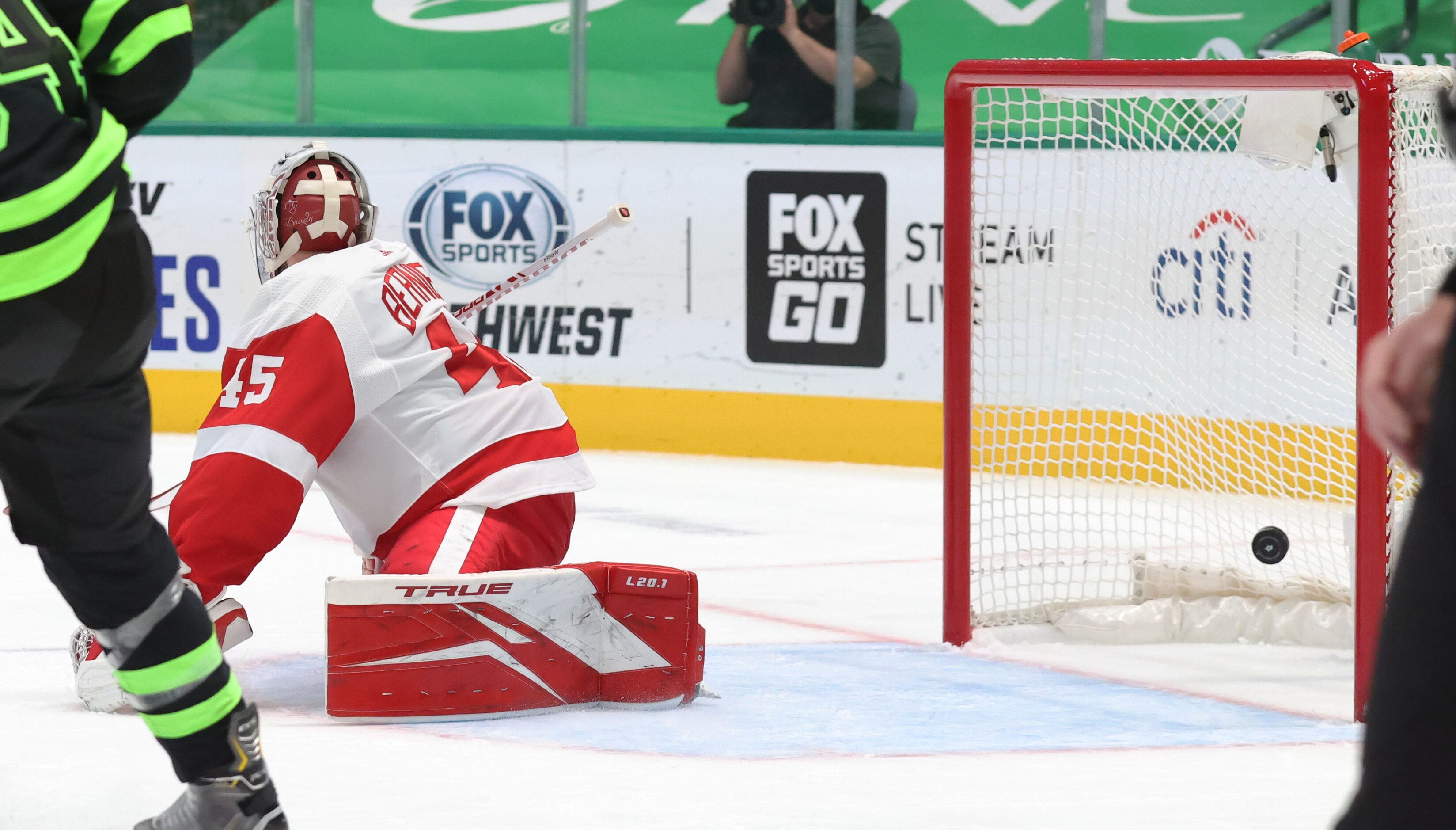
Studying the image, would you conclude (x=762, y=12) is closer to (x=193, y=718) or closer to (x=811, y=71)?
(x=811, y=71)

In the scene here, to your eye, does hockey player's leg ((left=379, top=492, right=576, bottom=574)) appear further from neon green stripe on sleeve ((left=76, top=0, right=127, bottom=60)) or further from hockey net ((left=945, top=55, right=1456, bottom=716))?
neon green stripe on sleeve ((left=76, top=0, right=127, bottom=60))

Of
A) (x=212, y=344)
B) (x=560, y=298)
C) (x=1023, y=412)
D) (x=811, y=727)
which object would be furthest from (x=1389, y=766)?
(x=212, y=344)

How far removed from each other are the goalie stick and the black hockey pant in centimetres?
141

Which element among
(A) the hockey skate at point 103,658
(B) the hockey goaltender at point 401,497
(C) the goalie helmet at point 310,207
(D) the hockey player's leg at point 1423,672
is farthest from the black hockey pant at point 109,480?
(D) the hockey player's leg at point 1423,672

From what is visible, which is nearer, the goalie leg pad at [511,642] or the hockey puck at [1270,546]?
the goalie leg pad at [511,642]

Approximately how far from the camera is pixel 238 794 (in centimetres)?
191

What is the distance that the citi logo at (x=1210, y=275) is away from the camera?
4504mm

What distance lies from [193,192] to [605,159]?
1.50 m

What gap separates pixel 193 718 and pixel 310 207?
118 cm

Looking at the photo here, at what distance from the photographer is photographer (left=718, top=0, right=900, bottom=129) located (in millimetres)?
6047

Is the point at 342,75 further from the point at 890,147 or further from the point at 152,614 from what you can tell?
the point at 152,614

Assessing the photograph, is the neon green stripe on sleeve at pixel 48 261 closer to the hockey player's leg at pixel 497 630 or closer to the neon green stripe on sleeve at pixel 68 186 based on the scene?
the neon green stripe on sleeve at pixel 68 186

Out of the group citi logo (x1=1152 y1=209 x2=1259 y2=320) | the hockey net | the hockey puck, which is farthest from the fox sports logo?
the hockey puck

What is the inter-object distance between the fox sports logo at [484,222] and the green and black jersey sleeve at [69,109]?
4.32 meters
